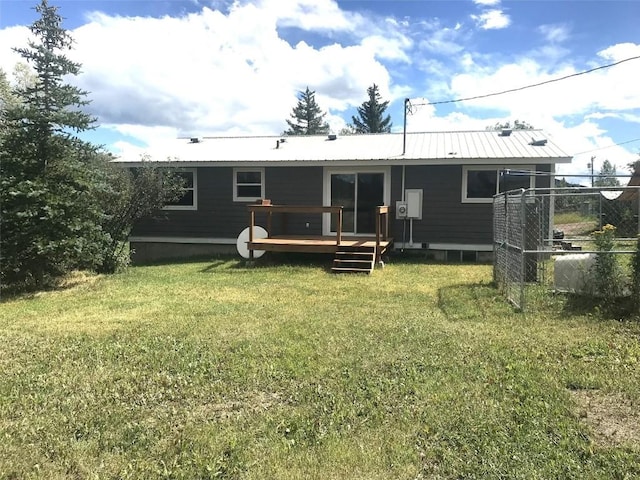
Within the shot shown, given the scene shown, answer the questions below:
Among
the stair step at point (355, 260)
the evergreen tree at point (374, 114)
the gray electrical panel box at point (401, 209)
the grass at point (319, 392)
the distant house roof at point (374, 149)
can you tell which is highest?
the evergreen tree at point (374, 114)

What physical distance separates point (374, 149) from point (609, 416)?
1090 centimetres

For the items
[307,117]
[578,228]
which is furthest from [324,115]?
[578,228]

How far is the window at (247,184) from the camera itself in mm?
13367

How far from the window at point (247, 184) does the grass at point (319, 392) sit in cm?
682

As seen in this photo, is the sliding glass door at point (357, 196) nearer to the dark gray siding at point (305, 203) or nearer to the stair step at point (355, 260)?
the dark gray siding at point (305, 203)

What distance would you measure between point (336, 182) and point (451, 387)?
9.63m

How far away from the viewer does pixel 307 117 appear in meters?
54.7

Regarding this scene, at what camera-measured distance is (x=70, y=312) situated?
22.6ft

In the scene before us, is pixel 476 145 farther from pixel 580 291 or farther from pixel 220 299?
pixel 220 299

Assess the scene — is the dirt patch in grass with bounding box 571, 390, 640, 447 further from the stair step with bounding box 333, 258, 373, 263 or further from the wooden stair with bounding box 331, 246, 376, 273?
the stair step with bounding box 333, 258, 373, 263

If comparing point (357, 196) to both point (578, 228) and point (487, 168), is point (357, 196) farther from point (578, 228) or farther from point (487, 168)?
point (578, 228)

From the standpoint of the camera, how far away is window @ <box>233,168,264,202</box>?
43.9ft

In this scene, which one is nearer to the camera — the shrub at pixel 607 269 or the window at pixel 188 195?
the shrub at pixel 607 269

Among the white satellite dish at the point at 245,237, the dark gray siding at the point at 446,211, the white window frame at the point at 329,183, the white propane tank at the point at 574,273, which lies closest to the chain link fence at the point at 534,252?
the white propane tank at the point at 574,273
